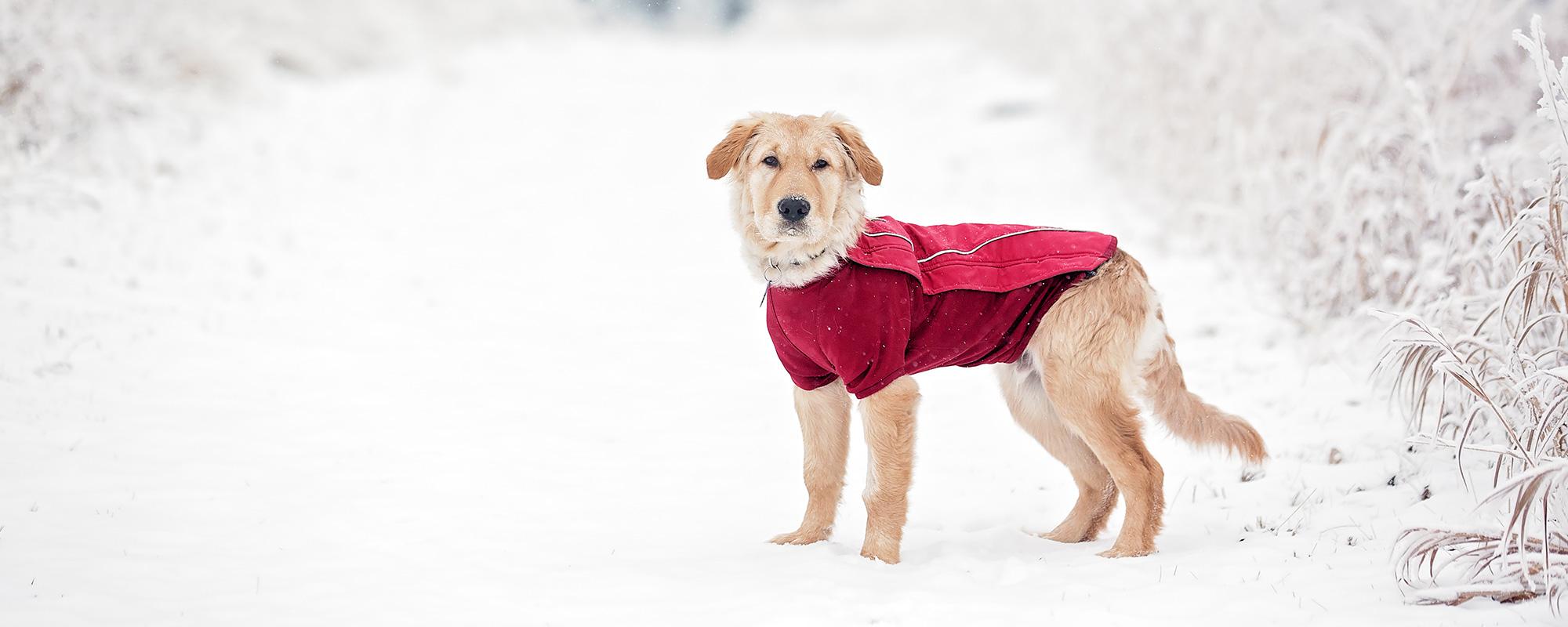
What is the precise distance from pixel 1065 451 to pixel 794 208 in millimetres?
1641

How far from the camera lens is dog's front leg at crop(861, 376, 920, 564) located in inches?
147

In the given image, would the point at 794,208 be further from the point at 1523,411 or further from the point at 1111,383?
the point at 1523,411

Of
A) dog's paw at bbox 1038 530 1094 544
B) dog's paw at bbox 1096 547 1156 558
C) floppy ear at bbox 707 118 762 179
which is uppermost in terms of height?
floppy ear at bbox 707 118 762 179

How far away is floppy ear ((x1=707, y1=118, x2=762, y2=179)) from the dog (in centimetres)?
16

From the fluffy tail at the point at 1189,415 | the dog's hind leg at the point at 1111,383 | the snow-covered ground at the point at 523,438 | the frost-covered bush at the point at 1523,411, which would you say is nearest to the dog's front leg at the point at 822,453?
the snow-covered ground at the point at 523,438

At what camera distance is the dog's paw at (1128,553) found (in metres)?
3.69

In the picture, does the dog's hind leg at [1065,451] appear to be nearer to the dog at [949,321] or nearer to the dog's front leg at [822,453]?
the dog at [949,321]

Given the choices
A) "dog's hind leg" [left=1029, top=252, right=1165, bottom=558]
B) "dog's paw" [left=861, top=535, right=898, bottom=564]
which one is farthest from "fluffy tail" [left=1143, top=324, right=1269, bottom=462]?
"dog's paw" [left=861, top=535, right=898, bottom=564]

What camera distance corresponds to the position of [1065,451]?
13.7 ft

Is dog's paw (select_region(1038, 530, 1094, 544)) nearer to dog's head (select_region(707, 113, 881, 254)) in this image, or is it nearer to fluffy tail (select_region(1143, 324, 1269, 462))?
fluffy tail (select_region(1143, 324, 1269, 462))

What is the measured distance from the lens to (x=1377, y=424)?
189 inches

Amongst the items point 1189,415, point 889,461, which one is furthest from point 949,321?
point 1189,415

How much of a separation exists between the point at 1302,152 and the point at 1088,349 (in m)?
4.83

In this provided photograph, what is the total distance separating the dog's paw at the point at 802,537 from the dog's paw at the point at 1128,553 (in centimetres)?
113
